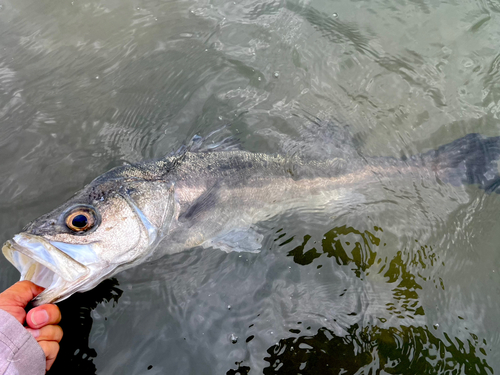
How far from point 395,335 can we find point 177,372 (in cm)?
227

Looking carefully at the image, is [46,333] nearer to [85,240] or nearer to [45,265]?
[45,265]

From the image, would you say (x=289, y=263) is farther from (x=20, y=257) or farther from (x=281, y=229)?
(x=20, y=257)

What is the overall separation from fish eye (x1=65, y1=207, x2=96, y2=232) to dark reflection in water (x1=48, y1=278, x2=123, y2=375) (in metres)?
0.97

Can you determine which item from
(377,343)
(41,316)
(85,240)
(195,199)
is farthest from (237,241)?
(41,316)

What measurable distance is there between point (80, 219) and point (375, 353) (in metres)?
3.14

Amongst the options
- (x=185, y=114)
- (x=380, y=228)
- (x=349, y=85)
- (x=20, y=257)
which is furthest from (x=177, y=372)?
(x=349, y=85)

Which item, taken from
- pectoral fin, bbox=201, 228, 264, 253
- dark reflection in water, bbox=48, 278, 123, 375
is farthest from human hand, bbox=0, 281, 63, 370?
pectoral fin, bbox=201, 228, 264, 253

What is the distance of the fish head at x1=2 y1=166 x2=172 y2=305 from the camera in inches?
107

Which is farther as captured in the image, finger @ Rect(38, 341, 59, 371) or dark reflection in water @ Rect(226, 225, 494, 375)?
dark reflection in water @ Rect(226, 225, 494, 375)

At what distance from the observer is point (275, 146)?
189 inches

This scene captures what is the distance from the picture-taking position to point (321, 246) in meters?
4.10

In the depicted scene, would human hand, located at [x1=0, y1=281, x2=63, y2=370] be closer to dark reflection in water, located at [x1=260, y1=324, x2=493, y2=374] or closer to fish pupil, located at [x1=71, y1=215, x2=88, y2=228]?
fish pupil, located at [x1=71, y1=215, x2=88, y2=228]

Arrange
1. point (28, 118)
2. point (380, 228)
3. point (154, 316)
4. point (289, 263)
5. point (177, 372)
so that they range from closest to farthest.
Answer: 1. point (177, 372)
2. point (154, 316)
3. point (289, 263)
4. point (380, 228)
5. point (28, 118)

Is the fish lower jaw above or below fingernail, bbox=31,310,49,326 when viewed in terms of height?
above
